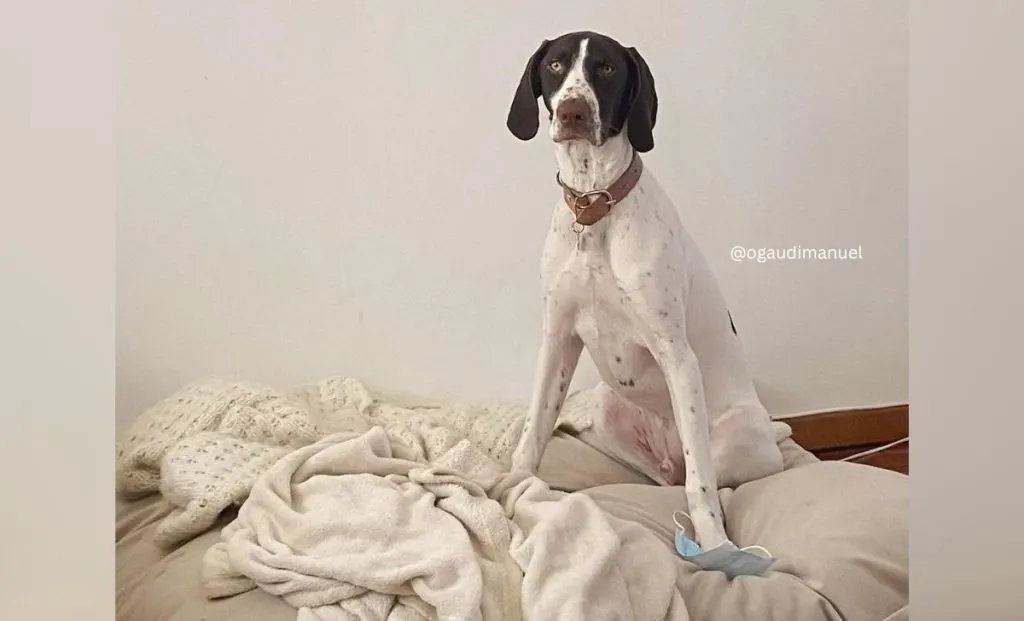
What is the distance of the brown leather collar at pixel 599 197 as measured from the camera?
5.18 ft

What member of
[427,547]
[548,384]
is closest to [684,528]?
[548,384]

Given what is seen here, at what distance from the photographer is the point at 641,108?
1587 mm

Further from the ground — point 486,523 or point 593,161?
point 593,161

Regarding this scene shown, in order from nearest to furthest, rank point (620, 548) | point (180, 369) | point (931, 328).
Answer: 1. point (620, 548)
2. point (180, 369)
3. point (931, 328)

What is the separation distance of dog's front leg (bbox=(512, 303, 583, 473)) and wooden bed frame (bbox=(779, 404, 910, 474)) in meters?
0.37

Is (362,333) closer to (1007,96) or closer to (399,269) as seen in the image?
(399,269)

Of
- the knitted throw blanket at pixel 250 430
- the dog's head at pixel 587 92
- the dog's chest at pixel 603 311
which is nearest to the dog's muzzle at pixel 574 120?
the dog's head at pixel 587 92

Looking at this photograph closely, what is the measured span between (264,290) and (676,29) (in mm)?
796

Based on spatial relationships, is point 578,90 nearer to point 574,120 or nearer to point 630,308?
point 574,120

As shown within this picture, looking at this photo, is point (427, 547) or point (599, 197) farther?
point (599, 197)

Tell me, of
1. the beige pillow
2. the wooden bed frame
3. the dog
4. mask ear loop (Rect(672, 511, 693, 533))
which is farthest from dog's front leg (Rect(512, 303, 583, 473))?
the wooden bed frame

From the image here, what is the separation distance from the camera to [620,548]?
4.97 ft

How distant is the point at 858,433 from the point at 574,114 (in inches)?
28.3

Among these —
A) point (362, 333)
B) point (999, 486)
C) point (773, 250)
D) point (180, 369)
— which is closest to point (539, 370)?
point (362, 333)
